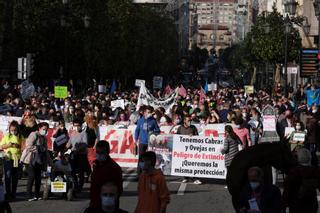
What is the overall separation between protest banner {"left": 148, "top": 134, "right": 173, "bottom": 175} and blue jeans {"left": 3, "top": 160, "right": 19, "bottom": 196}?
14.2ft

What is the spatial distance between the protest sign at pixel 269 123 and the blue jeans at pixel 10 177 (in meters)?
7.65

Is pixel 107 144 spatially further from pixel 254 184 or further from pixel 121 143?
pixel 121 143

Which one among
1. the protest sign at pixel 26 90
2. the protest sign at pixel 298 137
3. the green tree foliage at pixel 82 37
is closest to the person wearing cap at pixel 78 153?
the protest sign at pixel 298 137

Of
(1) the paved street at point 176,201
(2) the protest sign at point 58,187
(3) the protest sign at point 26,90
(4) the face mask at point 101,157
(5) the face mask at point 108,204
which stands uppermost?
(3) the protest sign at point 26,90

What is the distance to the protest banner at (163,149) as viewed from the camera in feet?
74.5

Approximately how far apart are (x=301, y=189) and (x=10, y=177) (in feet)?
28.9

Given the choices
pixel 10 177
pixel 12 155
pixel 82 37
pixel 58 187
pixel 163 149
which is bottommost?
pixel 58 187

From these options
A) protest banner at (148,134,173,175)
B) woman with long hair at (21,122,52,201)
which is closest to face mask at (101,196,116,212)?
woman with long hair at (21,122,52,201)

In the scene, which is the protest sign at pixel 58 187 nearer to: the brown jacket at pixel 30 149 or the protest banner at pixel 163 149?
the brown jacket at pixel 30 149

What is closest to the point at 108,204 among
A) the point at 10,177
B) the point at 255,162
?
the point at 255,162

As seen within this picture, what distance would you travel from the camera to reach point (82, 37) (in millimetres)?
60625

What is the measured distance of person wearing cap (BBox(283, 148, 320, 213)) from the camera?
1126cm

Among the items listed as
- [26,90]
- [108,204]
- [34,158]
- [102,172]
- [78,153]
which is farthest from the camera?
[26,90]

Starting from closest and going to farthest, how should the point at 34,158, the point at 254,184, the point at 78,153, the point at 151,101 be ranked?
the point at 254,184 < the point at 34,158 < the point at 78,153 < the point at 151,101
